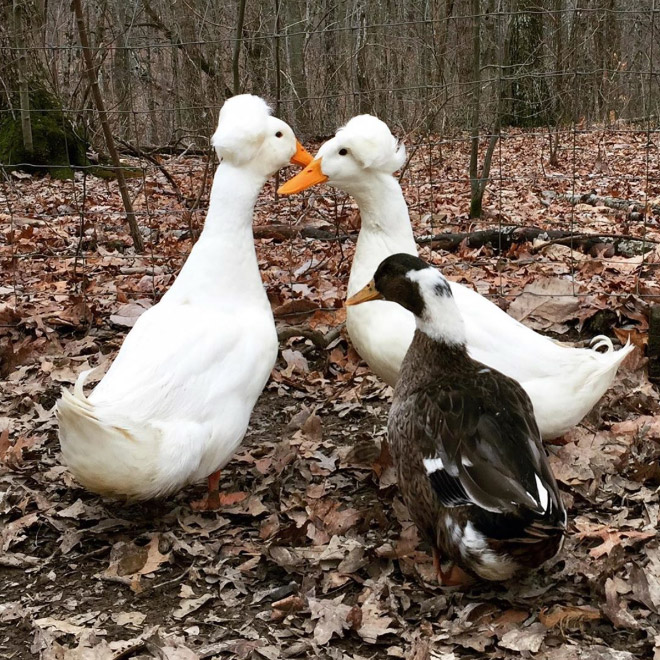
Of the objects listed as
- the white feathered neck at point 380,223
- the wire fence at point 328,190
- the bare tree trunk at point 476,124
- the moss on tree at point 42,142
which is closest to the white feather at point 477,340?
the white feathered neck at point 380,223

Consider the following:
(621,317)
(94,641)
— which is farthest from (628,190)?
(94,641)

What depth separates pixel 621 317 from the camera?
519 centimetres

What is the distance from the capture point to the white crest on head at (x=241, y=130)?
3.72m

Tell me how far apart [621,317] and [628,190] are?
4.43 metres

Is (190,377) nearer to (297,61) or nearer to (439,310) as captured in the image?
(439,310)

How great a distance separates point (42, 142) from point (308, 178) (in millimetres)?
7986

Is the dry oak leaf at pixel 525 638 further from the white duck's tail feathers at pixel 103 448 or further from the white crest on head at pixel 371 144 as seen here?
the white crest on head at pixel 371 144

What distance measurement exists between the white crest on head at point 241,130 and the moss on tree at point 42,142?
7.52 metres

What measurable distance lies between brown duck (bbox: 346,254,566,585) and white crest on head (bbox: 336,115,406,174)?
34.1 inches

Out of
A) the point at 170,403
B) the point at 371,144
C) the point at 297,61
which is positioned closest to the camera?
the point at 170,403

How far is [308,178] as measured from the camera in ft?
13.9

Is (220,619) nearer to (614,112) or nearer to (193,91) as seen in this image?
(193,91)

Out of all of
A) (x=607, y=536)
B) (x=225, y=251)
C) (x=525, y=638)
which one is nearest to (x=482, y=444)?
(x=525, y=638)

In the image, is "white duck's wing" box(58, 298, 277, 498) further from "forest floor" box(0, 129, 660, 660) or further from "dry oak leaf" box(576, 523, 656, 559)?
"dry oak leaf" box(576, 523, 656, 559)
